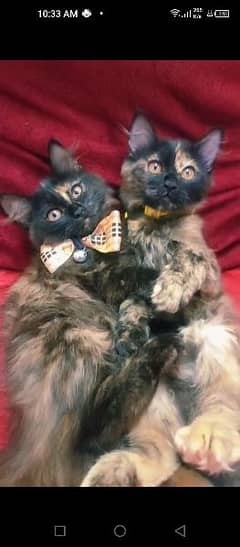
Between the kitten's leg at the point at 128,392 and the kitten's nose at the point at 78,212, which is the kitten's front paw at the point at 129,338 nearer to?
the kitten's leg at the point at 128,392

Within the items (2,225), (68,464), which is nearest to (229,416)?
(68,464)

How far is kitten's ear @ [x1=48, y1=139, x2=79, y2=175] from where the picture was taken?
158 centimetres

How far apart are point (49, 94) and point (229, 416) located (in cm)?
99

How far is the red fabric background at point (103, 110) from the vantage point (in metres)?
1.71

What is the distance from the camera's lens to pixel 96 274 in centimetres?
146

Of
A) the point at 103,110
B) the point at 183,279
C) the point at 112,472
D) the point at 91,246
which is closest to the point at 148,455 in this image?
the point at 112,472

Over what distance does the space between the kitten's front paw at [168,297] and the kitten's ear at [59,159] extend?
41 cm

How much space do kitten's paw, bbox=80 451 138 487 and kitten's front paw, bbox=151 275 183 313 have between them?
1.11ft

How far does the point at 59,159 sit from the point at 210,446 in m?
0.80
